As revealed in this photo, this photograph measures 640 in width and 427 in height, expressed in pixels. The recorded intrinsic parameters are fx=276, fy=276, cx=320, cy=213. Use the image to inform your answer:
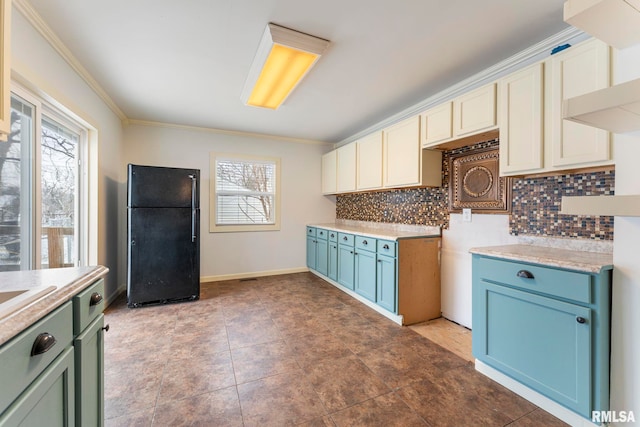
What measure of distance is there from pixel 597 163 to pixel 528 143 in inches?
15.9

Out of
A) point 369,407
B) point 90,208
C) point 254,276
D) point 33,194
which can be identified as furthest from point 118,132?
point 369,407

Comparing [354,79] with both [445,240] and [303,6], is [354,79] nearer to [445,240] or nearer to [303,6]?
[303,6]

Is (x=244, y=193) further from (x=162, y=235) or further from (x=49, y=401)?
(x=49, y=401)

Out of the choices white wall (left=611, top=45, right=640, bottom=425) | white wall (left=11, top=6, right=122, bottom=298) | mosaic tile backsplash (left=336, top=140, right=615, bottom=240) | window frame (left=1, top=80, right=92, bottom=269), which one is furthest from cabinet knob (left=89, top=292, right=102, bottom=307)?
mosaic tile backsplash (left=336, top=140, right=615, bottom=240)

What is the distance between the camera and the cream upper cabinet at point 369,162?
342 centimetres

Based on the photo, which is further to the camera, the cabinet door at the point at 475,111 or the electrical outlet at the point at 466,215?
the electrical outlet at the point at 466,215

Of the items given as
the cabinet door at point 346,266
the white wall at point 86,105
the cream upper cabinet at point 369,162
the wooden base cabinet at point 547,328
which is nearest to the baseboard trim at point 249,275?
the white wall at point 86,105

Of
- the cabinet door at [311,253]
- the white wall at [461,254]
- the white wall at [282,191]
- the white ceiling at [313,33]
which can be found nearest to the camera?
the white ceiling at [313,33]

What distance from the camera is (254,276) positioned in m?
4.55

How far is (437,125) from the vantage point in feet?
8.47

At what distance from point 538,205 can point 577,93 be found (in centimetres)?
80

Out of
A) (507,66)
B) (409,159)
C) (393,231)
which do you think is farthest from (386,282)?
(507,66)

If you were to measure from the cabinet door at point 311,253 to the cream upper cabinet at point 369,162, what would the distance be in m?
1.34
